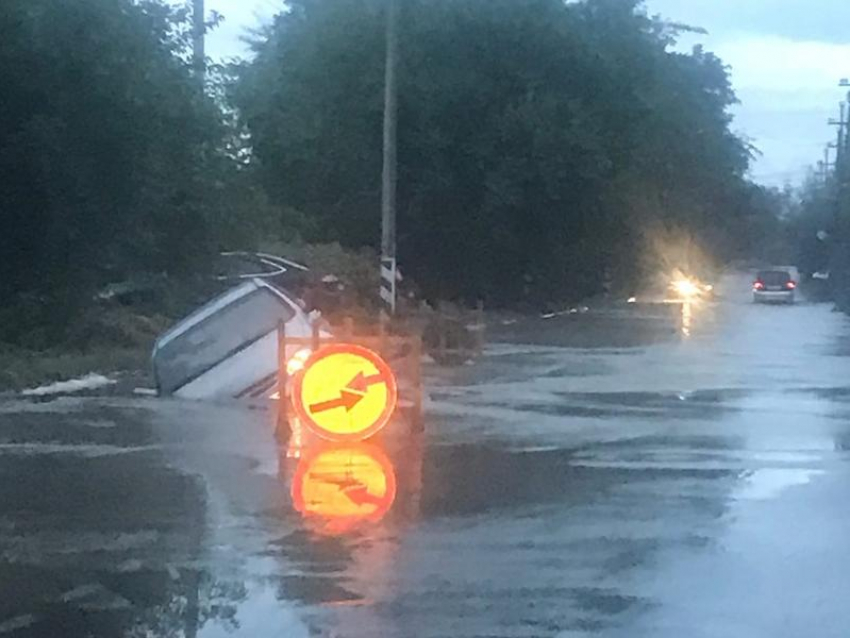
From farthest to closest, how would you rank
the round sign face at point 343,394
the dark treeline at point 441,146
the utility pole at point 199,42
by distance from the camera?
the dark treeline at point 441,146
the utility pole at point 199,42
the round sign face at point 343,394

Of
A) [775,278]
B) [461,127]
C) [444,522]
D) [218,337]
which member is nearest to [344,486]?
[444,522]

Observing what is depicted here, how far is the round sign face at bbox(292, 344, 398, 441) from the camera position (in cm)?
1510

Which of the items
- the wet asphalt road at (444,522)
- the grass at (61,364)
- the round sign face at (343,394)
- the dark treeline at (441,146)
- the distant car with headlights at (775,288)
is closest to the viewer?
the wet asphalt road at (444,522)

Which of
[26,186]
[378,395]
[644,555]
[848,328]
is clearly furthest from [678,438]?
[848,328]

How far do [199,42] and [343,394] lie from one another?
56.2 feet

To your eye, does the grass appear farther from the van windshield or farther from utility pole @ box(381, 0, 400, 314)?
utility pole @ box(381, 0, 400, 314)

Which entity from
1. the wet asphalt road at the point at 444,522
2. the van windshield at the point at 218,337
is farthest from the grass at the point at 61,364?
the wet asphalt road at the point at 444,522

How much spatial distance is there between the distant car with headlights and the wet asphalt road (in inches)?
2042

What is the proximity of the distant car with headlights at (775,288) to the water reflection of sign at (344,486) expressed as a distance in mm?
58277

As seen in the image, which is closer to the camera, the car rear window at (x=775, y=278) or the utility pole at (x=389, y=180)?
the utility pole at (x=389, y=180)

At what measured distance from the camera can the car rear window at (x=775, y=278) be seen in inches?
2852

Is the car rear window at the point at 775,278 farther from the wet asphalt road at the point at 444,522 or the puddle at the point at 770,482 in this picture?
the puddle at the point at 770,482

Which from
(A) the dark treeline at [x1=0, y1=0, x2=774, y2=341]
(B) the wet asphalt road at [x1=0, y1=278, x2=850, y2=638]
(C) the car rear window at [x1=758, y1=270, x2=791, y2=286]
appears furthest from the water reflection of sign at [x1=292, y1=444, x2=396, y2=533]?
(C) the car rear window at [x1=758, y1=270, x2=791, y2=286]

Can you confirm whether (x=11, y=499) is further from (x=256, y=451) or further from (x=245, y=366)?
(x=245, y=366)
